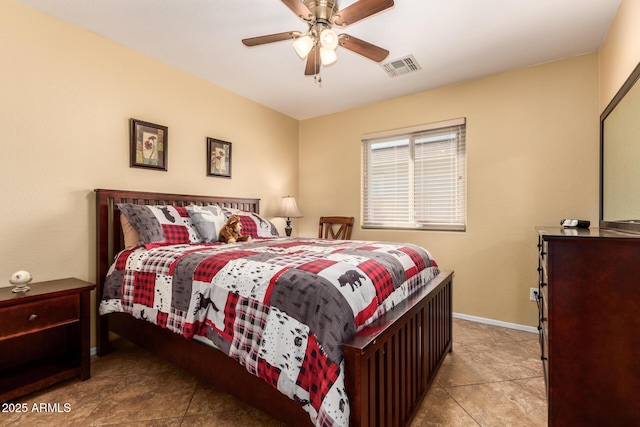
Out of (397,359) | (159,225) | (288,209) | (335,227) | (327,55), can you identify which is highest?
(327,55)

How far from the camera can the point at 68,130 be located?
230cm

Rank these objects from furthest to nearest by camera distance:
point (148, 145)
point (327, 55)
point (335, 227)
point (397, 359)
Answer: point (335, 227) < point (148, 145) < point (327, 55) < point (397, 359)

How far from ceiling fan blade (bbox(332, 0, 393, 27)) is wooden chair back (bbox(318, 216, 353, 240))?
2.53 meters

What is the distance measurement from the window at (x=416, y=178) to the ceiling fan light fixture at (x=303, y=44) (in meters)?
2.01

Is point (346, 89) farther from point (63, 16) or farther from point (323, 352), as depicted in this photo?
point (323, 352)

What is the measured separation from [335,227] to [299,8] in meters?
2.83

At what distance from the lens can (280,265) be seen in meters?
1.50

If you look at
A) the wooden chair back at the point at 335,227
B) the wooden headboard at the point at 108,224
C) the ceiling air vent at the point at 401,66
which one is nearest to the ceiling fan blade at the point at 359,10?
the ceiling air vent at the point at 401,66

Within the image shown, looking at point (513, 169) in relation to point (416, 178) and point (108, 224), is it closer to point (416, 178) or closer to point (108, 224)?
point (416, 178)

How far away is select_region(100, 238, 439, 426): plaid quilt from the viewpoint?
3.83 ft

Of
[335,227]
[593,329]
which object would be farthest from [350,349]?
[335,227]

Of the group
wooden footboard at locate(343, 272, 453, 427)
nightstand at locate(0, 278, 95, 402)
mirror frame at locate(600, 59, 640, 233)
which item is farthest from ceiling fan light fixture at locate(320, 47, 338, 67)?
nightstand at locate(0, 278, 95, 402)

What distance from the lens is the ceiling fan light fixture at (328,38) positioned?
1833 mm

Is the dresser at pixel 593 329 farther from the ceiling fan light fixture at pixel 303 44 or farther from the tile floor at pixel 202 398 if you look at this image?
the ceiling fan light fixture at pixel 303 44
